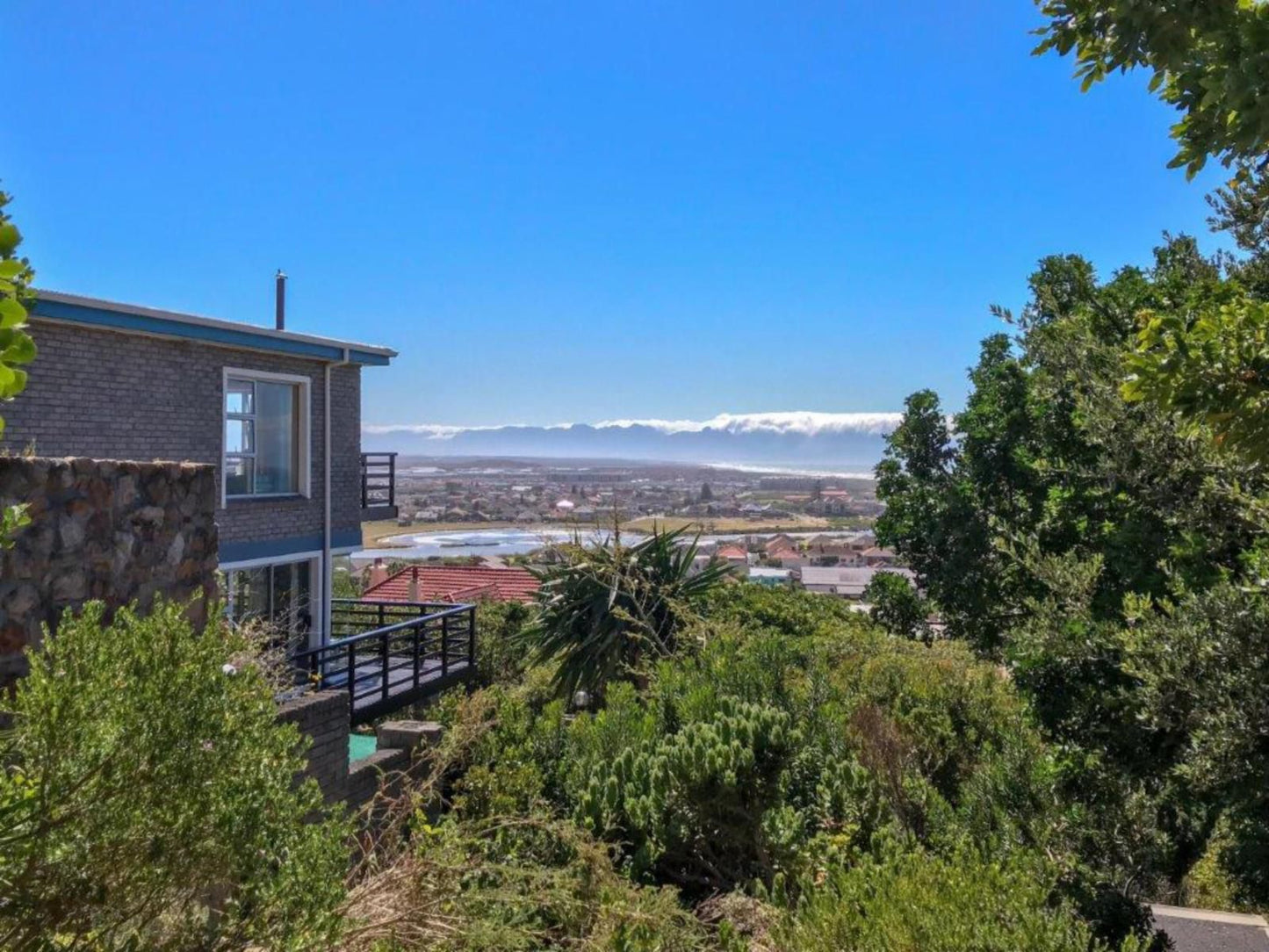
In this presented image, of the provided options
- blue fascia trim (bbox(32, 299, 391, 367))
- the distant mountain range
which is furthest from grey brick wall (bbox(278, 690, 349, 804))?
the distant mountain range

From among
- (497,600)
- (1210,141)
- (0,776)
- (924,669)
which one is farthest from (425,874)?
(497,600)

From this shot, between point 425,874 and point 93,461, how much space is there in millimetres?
2700

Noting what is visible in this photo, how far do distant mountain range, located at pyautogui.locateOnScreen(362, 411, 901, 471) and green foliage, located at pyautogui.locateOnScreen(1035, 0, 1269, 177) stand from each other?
57155 mm

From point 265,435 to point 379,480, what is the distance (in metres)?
2.25

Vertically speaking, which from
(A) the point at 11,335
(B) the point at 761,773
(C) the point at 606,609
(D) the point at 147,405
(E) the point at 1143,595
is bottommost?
(B) the point at 761,773

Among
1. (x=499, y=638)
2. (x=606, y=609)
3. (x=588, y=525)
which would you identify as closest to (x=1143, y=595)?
(x=606, y=609)

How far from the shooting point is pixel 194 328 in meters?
9.88

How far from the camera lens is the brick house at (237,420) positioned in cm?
884

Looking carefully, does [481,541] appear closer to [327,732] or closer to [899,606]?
[899,606]

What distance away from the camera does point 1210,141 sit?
269 cm

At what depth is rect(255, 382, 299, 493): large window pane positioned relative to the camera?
36.9 feet

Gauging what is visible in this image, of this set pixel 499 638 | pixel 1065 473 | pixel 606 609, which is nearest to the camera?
pixel 1065 473

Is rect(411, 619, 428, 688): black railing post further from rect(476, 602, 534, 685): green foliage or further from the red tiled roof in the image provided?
the red tiled roof

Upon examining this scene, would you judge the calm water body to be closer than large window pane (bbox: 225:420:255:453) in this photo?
No
